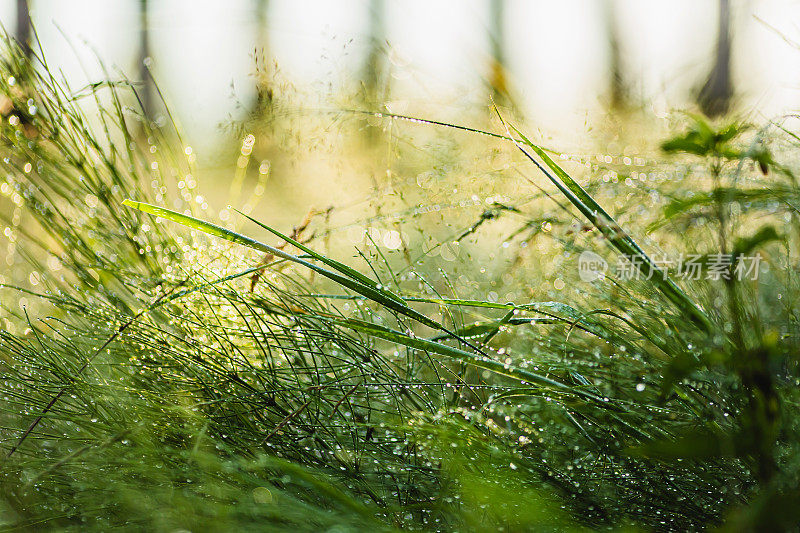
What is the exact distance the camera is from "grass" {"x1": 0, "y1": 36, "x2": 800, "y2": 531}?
35 centimetres

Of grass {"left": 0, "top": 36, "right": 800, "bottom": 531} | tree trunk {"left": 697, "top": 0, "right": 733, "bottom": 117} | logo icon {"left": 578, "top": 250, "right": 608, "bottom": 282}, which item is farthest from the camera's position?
tree trunk {"left": 697, "top": 0, "right": 733, "bottom": 117}

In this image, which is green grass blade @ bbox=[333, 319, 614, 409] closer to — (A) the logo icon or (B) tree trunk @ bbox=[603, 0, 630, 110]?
(A) the logo icon

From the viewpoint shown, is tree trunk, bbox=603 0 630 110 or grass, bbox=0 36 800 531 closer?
grass, bbox=0 36 800 531

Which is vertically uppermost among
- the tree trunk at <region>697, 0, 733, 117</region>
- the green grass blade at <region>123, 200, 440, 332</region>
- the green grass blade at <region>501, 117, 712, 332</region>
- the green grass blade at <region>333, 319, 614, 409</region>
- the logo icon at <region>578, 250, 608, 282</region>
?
the tree trunk at <region>697, 0, 733, 117</region>

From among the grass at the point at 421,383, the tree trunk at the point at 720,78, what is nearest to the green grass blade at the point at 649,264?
the grass at the point at 421,383

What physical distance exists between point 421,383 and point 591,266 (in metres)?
0.20

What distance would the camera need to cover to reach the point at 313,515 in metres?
0.33

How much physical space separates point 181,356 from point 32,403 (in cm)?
14

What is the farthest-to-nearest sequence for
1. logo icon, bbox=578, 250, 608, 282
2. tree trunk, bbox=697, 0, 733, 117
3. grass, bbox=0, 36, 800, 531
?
1. tree trunk, bbox=697, 0, 733, 117
2. logo icon, bbox=578, 250, 608, 282
3. grass, bbox=0, 36, 800, 531

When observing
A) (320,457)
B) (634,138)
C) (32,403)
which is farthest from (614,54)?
(32,403)

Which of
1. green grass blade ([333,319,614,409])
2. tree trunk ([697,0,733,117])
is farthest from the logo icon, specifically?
tree trunk ([697,0,733,117])

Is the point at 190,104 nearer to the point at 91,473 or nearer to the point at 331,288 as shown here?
the point at 331,288

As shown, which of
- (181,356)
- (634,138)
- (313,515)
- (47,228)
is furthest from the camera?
(634,138)

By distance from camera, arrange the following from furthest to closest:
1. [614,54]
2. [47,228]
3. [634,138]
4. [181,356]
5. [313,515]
Answer: [614,54]
[634,138]
[47,228]
[181,356]
[313,515]
